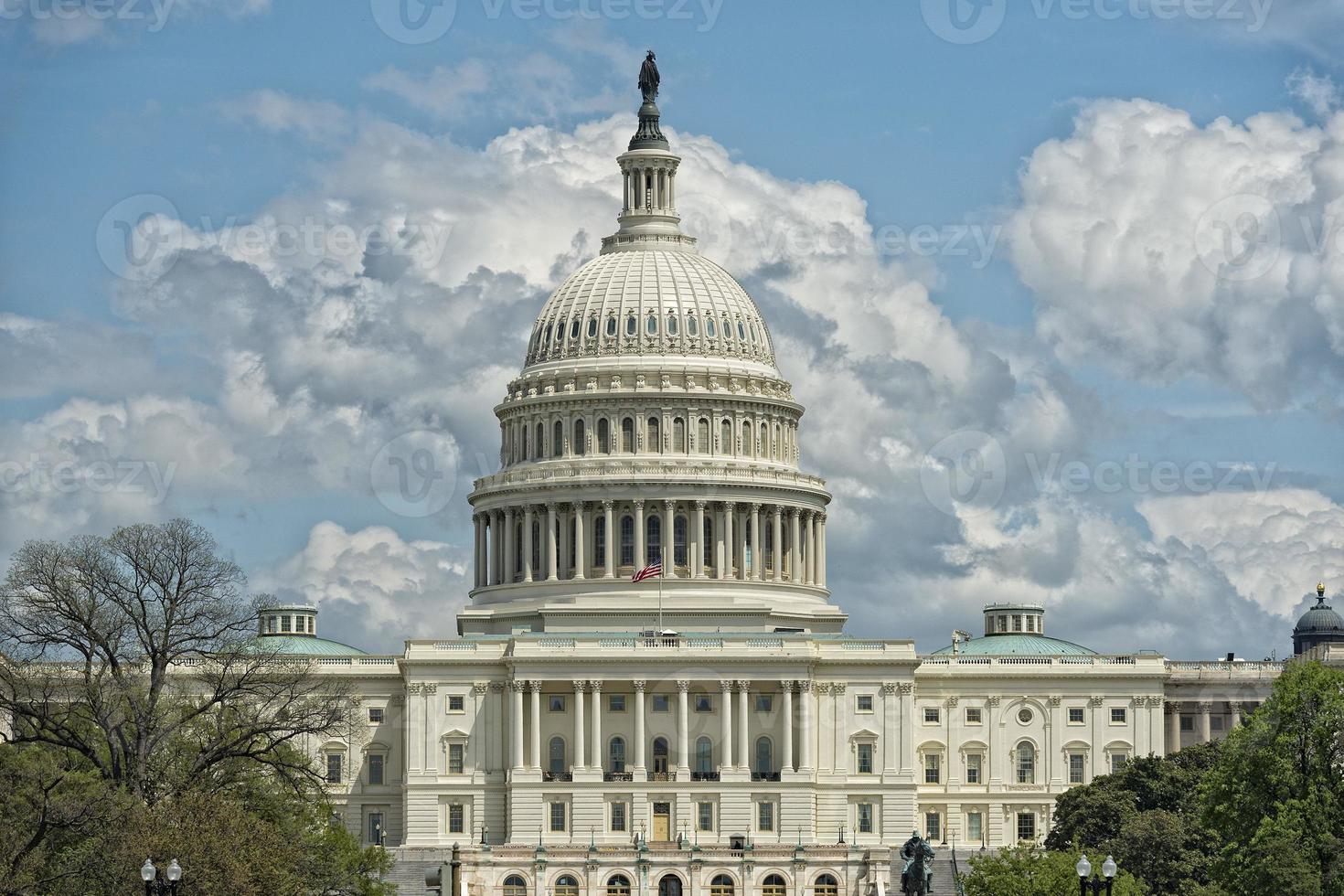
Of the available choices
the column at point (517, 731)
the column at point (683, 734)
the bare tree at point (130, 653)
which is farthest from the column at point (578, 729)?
the bare tree at point (130, 653)

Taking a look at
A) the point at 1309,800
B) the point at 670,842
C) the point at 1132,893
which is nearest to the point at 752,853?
the point at 670,842

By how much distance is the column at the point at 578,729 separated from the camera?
19838 centimetres

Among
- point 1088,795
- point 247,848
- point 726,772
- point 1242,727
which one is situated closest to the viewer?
point 247,848

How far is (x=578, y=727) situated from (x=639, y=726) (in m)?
3.68

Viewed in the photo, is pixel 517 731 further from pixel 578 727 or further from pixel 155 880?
pixel 155 880

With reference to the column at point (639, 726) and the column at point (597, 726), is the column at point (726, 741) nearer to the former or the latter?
the column at point (639, 726)

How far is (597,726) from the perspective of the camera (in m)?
199

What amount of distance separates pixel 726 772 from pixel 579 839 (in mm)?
9771

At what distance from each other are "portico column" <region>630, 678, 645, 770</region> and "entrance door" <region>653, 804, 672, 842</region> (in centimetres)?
270

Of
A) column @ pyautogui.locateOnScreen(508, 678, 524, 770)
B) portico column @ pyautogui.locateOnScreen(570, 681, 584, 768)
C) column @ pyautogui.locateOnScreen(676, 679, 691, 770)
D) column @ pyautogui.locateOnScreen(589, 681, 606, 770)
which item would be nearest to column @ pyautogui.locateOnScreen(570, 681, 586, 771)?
portico column @ pyautogui.locateOnScreen(570, 681, 584, 768)

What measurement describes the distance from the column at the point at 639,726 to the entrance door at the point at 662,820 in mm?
2660

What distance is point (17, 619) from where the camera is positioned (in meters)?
127

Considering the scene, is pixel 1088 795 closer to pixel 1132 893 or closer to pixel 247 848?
pixel 1132 893

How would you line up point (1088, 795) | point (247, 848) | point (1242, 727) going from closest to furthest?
point (247, 848) → point (1242, 727) → point (1088, 795)
